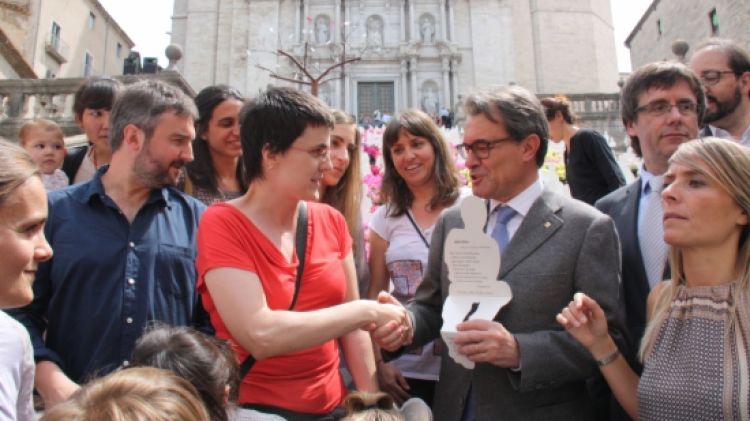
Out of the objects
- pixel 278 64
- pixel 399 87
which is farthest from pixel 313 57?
pixel 399 87

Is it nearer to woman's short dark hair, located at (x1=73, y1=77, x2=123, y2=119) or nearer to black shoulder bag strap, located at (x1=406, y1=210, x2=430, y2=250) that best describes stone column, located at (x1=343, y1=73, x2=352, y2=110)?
woman's short dark hair, located at (x1=73, y1=77, x2=123, y2=119)

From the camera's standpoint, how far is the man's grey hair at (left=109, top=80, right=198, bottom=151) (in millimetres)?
3023

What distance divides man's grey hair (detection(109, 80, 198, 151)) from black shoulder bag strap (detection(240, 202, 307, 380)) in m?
0.93

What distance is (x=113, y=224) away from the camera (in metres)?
2.78

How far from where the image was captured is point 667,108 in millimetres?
3141

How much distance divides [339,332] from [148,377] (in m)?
0.89

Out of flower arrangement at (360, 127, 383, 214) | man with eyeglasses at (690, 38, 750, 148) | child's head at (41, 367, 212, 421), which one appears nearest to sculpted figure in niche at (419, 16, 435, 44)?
flower arrangement at (360, 127, 383, 214)

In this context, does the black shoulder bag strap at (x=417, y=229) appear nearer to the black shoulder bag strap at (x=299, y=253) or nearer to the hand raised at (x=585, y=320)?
the black shoulder bag strap at (x=299, y=253)

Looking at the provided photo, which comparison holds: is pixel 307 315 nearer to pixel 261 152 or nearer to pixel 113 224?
pixel 261 152

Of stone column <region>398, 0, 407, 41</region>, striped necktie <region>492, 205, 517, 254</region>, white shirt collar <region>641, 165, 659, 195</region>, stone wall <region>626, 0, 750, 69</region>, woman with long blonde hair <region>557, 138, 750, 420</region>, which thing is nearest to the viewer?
woman with long blonde hair <region>557, 138, 750, 420</region>

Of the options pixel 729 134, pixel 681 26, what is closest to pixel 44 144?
pixel 729 134

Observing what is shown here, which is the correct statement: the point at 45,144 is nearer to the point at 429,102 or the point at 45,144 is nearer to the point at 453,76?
the point at 429,102

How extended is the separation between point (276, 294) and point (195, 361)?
50cm

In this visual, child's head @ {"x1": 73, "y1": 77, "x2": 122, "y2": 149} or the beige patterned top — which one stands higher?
child's head @ {"x1": 73, "y1": 77, "x2": 122, "y2": 149}
